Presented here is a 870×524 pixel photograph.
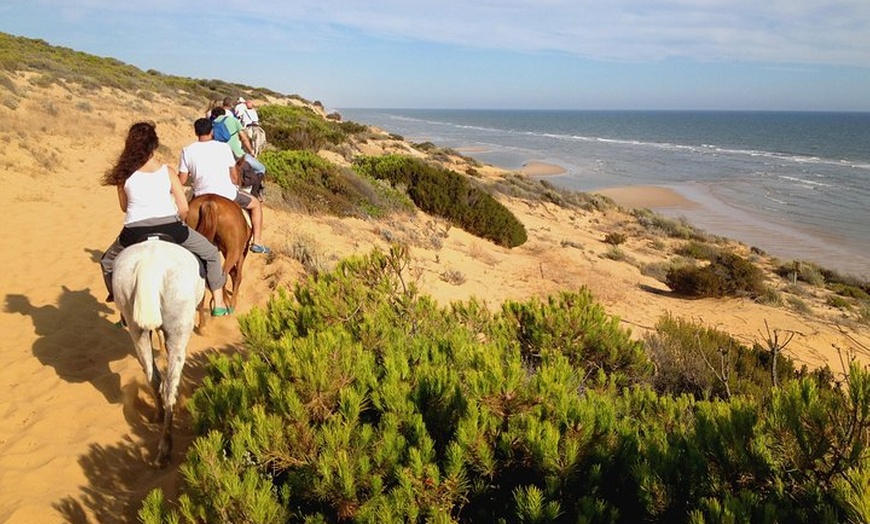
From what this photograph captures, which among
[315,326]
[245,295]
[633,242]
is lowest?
[633,242]

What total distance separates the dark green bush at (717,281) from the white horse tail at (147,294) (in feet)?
35.2

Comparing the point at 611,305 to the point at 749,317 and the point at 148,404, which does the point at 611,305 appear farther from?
the point at 148,404

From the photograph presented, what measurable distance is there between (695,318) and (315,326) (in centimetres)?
819

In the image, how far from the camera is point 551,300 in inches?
191

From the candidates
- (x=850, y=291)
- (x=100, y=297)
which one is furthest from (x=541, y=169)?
(x=100, y=297)

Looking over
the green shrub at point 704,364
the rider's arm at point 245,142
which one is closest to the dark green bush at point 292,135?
the rider's arm at point 245,142

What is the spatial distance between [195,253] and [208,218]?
3.14ft

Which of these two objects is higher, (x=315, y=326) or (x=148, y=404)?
(x=315, y=326)

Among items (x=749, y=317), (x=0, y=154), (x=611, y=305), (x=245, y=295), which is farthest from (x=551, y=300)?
(x=0, y=154)

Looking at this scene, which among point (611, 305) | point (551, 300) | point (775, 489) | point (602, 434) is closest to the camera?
point (775, 489)

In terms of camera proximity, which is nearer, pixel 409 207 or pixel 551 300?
pixel 551 300

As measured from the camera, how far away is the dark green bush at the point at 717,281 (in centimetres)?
1166

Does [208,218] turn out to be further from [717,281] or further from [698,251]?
[698,251]

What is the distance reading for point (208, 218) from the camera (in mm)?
6035
